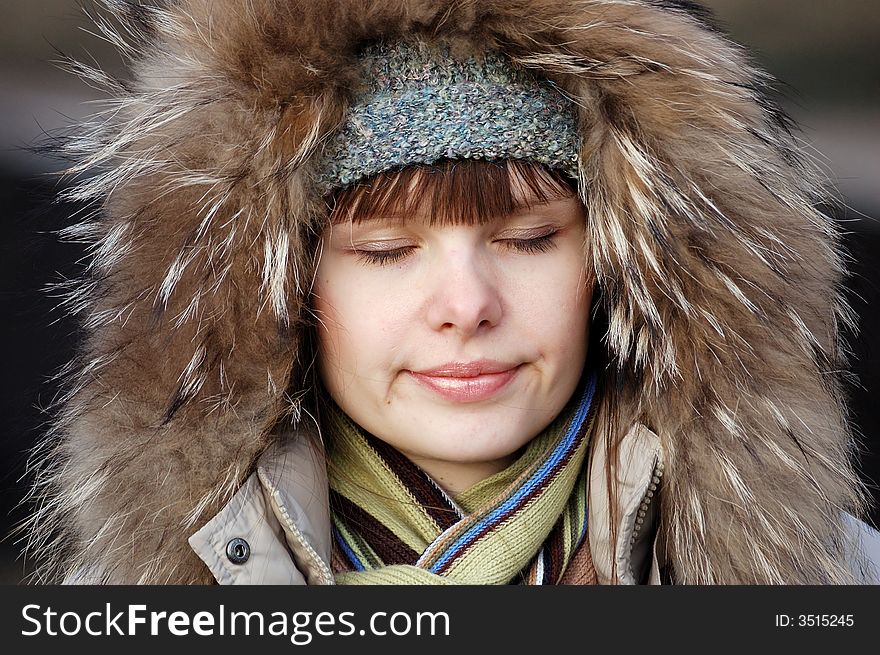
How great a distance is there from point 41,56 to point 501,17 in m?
2.17

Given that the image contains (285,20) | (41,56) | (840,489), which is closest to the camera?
(285,20)

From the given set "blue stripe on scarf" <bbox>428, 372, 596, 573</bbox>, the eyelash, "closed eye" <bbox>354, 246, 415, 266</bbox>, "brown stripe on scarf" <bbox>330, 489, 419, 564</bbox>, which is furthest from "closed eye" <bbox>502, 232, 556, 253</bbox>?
"brown stripe on scarf" <bbox>330, 489, 419, 564</bbox>

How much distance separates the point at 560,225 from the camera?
113 centimetres

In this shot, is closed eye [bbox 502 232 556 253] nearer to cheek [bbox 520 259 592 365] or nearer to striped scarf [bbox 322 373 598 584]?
cheek [bbox 520 259 592 365]

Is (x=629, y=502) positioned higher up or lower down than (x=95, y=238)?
lower down

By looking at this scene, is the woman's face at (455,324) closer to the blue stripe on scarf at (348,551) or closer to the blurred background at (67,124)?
the blue stripe on scarf at (348,551)

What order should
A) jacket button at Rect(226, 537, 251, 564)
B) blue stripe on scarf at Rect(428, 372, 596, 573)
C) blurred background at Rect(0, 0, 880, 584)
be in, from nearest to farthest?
jacket button at Rect(226, 537, 251, 564) < blue stripe on scarf at Rect(428, 372, 596, 573) < blurred background at Rect(0, 0, 880, 584)

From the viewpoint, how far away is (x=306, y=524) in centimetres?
108

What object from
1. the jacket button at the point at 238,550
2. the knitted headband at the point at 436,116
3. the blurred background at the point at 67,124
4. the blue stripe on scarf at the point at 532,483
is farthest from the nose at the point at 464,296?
the blurred background at the point at 67,124

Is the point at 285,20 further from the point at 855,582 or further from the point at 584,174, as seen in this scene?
the point at 855,582

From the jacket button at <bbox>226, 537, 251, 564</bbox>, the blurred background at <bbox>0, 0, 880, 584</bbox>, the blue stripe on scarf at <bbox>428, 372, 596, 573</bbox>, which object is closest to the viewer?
the jacket button at <bbox>226, 537, 251, 564</bbox>

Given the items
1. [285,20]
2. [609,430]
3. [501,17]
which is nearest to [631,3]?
[501,17]

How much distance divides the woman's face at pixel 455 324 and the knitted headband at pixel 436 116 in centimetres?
7

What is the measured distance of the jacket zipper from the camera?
1.13m
